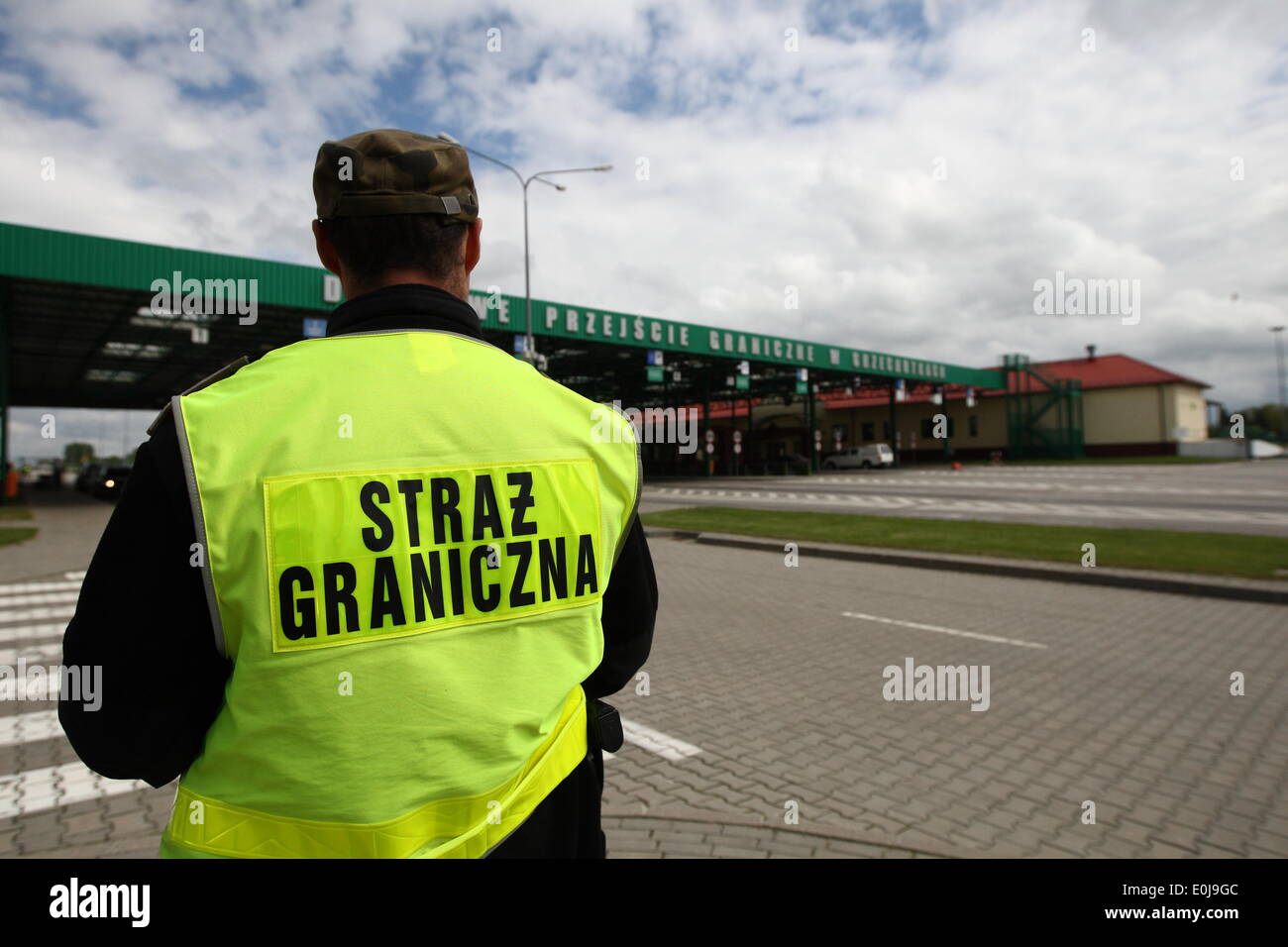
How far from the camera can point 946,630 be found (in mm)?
7520

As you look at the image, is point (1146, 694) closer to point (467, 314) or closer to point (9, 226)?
point (467, 314)

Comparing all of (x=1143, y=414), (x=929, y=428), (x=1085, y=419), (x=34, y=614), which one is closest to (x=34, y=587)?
(x=34, y=614)

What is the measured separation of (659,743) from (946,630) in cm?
405

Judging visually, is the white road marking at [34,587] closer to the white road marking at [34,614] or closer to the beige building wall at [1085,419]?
the white road marking at [34,614]

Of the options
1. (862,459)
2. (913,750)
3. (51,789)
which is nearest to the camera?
(51,789)

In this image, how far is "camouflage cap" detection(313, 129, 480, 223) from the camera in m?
1.41

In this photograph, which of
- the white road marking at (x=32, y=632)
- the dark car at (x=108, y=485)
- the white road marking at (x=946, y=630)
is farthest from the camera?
the dark car at (x=108, y=485)

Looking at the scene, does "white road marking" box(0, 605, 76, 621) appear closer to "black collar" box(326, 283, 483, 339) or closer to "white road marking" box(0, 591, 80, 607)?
"white road marking" box(0, 591, 80, 607)

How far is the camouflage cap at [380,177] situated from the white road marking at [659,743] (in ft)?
12.3

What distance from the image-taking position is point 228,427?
1163 mm

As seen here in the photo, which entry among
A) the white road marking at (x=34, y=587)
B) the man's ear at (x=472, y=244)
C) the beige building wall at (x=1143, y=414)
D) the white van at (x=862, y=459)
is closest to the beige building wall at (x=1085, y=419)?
the beige building wall at (x=1143, y=414)

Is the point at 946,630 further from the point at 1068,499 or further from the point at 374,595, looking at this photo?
the point at 1068,499

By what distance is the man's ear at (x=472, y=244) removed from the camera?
1.58 meters
